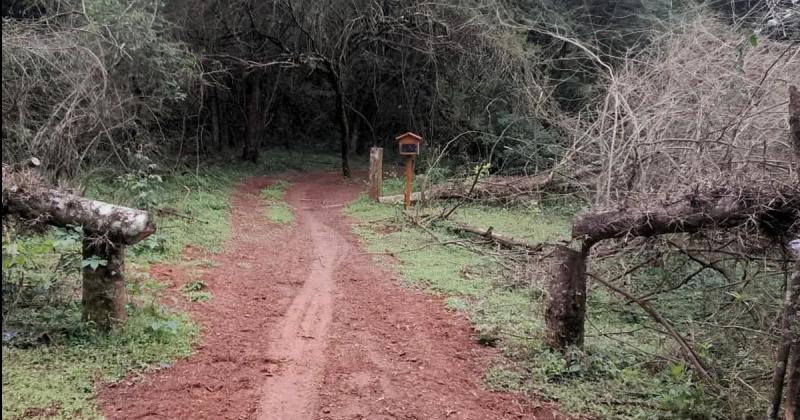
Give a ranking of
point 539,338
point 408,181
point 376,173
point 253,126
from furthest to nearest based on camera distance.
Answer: point 253,126 → point 376,173 → point 408,181 → point 539,338

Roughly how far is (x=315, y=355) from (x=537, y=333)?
2175 millimetres

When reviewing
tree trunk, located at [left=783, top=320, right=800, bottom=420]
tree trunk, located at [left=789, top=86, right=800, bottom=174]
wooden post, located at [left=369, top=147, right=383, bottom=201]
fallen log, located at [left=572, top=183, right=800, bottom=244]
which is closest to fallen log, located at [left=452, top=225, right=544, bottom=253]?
fallen log, located at [left=572, top=183, right=800, bottom=244]

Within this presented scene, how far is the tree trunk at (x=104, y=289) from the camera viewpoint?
4.60 m

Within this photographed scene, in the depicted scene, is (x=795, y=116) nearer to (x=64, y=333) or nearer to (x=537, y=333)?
(x=537, y=333)

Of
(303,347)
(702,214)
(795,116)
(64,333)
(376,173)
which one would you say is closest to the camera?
Answer: (795,116)

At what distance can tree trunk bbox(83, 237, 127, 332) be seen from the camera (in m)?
4.60

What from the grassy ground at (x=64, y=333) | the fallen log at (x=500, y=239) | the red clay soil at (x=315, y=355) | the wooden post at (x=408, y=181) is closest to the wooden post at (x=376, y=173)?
the wooden post at (x=408, y=181)

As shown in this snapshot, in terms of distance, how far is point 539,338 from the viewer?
17.5ft

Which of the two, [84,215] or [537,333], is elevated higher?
[84,215]

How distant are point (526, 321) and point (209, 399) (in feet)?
11.0

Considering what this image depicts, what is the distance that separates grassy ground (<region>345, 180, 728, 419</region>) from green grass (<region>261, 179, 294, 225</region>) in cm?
196

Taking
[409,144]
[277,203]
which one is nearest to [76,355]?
[409,144]

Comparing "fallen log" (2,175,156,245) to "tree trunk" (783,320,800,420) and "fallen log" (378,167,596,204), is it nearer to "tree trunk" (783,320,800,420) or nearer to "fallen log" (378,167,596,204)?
"tree trunk" (783,320,800,420)

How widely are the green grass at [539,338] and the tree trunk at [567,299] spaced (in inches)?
7.1
